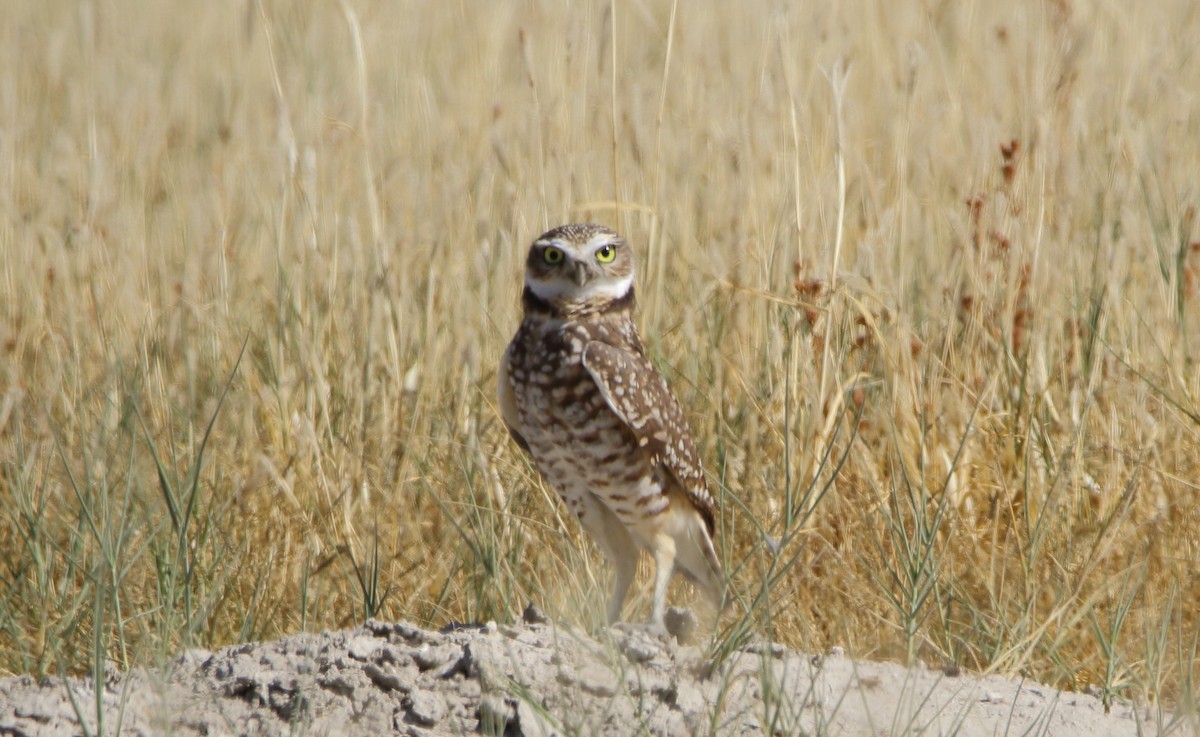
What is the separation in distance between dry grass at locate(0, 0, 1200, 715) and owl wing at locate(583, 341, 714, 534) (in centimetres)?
16

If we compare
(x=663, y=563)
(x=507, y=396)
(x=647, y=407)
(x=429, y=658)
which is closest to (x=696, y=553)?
(x=663, y=563)

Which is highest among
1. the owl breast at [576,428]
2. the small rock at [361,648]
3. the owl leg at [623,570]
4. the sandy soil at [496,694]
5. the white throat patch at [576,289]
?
the white throat patch at [576,289]

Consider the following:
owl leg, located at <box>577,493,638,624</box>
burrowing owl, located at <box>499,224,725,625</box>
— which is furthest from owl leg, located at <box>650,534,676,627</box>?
owl leg, located at <box>577,493,638,624</box>

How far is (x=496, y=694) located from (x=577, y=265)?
1.29 metres

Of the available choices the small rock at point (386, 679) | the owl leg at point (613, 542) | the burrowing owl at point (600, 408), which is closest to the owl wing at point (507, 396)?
the burrowing owl at point (600, 408)

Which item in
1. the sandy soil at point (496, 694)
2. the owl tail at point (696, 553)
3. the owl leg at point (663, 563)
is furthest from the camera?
the owl tail at point (696, 553)

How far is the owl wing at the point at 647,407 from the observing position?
355cm

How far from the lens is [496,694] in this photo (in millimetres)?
2729

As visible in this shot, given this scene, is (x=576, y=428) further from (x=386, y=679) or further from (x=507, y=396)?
(x=386, y=679)

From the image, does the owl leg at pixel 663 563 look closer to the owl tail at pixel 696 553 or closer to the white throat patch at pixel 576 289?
the owl tail at pixel 696 553

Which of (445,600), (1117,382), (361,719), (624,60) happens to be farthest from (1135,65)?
(361,719)

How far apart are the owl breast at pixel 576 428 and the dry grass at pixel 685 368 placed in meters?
0.19

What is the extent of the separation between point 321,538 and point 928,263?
2340 millimetres

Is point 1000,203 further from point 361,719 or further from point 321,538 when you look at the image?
point 361,719
